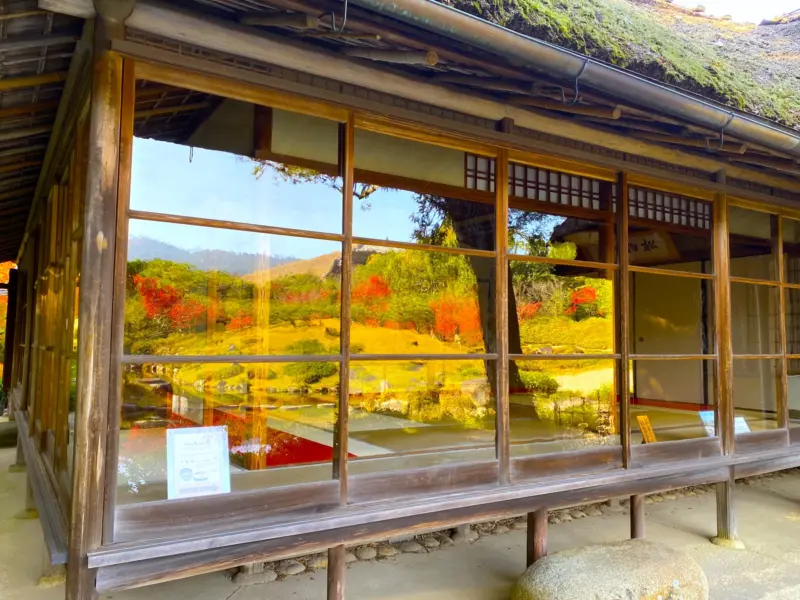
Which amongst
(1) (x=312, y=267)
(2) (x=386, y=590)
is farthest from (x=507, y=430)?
(1) (x=312, y=267)

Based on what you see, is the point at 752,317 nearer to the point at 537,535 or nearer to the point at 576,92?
the point at 537,535

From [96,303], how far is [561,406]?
29.4ft

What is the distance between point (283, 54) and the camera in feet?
8.66

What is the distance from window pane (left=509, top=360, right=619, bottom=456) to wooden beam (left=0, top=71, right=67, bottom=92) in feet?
12.7

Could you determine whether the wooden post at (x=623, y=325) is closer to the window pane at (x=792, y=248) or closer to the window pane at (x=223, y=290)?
the window pane at (x=792, y=248)

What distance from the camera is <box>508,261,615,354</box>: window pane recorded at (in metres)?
13.2

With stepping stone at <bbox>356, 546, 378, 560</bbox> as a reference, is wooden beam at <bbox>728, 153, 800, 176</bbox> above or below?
above

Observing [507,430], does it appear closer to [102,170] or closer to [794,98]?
[102,170]

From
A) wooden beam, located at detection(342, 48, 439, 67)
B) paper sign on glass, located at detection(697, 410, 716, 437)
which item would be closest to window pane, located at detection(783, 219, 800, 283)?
paper sign on glass, located at detection(697, 410, 716, 437)

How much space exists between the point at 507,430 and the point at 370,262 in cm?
840

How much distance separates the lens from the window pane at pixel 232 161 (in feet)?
12.7

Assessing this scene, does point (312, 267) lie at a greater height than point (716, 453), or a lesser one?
greater

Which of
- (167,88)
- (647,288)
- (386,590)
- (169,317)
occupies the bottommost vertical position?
(386,590)

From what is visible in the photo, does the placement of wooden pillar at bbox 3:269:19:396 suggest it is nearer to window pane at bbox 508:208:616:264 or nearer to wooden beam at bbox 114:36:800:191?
window pane at bbox 508:208:616:264
